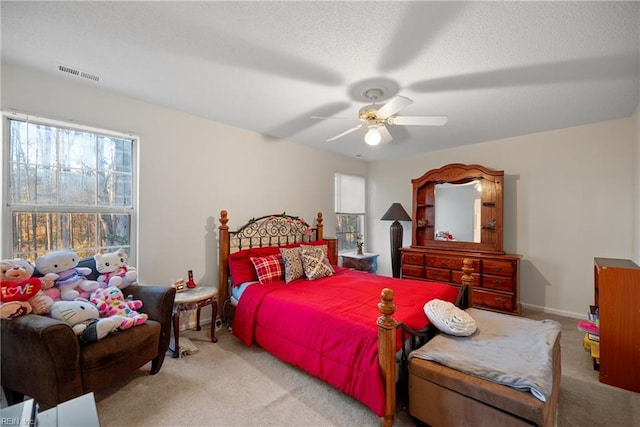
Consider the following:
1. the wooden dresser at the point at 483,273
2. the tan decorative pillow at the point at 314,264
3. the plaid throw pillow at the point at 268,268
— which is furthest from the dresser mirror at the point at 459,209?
the plaid throw pillow at the point at 268,268

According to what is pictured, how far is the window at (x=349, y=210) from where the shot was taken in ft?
16.5

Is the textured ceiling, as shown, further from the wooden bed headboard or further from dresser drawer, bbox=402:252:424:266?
dresser drawer, bbox=402:252:424:266

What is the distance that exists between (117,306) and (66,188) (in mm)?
1224

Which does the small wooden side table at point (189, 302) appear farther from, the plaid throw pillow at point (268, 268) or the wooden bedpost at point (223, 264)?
the plaid throw pillow at point (268, 268)

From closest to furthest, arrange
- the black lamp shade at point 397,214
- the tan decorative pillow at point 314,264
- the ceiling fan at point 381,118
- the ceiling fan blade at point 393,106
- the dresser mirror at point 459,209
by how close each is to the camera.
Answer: the ceiling fan blade at point 393,106 → the ceiling fan at point 381,118 → the tan decorative pillow at point 314,264 → the dresser mirror at point 459,209 → the black lamp shade at point 397,214

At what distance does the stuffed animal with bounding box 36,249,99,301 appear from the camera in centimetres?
200

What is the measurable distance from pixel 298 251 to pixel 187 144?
1816 millimetres

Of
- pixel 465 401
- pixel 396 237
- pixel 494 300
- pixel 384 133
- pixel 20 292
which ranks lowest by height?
pixel 494 300

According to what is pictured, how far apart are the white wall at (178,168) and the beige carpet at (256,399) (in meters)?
1.11

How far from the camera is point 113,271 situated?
2303 mm

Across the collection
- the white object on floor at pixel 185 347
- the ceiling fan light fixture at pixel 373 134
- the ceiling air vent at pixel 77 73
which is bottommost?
the white object on floor at pixel 185 347

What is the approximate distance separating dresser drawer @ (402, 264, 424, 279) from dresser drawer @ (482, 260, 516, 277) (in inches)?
33.8

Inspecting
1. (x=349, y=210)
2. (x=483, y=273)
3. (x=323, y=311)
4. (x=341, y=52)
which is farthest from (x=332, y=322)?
(x=349, y=210)

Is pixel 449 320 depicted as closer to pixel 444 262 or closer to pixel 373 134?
pixel 373 134
